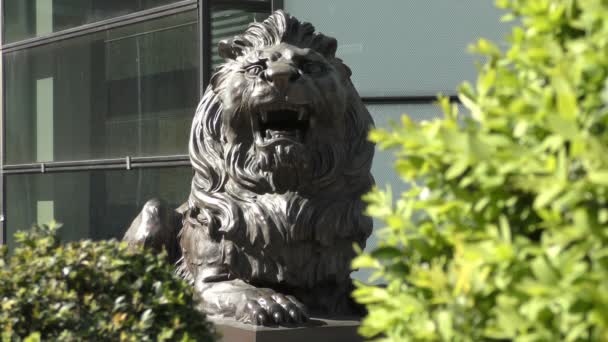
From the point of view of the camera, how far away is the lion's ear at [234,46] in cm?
586

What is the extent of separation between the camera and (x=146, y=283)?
366 centimetres

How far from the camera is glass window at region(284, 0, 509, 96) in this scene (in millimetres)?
8859

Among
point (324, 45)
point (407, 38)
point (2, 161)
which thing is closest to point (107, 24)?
point (2, 161)

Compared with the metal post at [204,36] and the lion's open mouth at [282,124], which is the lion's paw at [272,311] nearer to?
the lion's open mouth at [282,124]

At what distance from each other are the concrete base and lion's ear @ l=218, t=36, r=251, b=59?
1.41 m

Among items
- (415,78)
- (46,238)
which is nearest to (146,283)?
(46,238)

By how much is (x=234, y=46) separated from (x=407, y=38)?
3.44 m

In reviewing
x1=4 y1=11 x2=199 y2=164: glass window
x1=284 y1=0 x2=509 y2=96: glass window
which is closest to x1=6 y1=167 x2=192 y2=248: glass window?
x1=4 y1=11 x2=199 y2=164: glass window

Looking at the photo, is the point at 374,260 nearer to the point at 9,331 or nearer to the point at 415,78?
the point at 9,331

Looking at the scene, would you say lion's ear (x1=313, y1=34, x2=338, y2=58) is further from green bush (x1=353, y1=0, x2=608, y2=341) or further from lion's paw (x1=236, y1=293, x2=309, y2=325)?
green bush (x1=353, y1=0, x2=608, y2=341)

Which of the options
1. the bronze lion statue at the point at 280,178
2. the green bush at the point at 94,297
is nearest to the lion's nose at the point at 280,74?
the bronze lion statue at the point at 280,178

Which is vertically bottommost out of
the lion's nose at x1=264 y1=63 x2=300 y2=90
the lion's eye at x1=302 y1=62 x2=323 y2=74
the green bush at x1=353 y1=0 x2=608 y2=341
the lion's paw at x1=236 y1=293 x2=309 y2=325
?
the lion's paw at x1=236 y1=293 x2=309 y2=325

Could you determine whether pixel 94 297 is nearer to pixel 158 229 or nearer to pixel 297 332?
pixel 297 332

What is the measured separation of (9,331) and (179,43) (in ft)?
22.6
